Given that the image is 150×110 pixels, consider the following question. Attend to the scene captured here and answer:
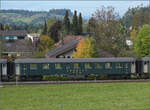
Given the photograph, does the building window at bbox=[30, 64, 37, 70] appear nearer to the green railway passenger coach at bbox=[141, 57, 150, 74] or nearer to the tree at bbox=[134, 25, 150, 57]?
the green railway passenger coach at bbox=[141, 57, 150, 74]

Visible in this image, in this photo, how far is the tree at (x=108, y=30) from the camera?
52250 millimetres

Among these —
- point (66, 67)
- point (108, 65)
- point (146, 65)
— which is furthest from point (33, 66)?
point (146, 65)

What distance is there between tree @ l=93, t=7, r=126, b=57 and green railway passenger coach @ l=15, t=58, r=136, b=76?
18860 mm

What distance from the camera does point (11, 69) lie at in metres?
33.4

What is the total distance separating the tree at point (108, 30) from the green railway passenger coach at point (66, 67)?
18.9 metres

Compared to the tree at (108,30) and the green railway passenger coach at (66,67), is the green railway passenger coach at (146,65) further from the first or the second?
the tree at (108,30)

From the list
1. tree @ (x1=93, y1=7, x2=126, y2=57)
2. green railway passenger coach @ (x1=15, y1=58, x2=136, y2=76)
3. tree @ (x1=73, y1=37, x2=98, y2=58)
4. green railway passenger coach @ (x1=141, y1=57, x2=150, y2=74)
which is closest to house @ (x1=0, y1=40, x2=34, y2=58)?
tree @ (x1=93, y1=7, x2=126, y2=57)

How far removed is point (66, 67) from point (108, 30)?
71.0 feet

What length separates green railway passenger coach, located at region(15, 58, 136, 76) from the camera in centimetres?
3256

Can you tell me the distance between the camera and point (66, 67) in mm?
32656

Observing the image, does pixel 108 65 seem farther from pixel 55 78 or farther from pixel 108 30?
pixel 108 30

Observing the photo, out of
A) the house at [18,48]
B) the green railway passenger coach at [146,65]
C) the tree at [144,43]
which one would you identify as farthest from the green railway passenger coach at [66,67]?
the house at [18,48]

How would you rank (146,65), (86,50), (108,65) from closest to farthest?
(108,65) < (146,65) < (86,50)

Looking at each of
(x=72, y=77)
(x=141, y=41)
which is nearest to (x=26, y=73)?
(x=72, y=77)
